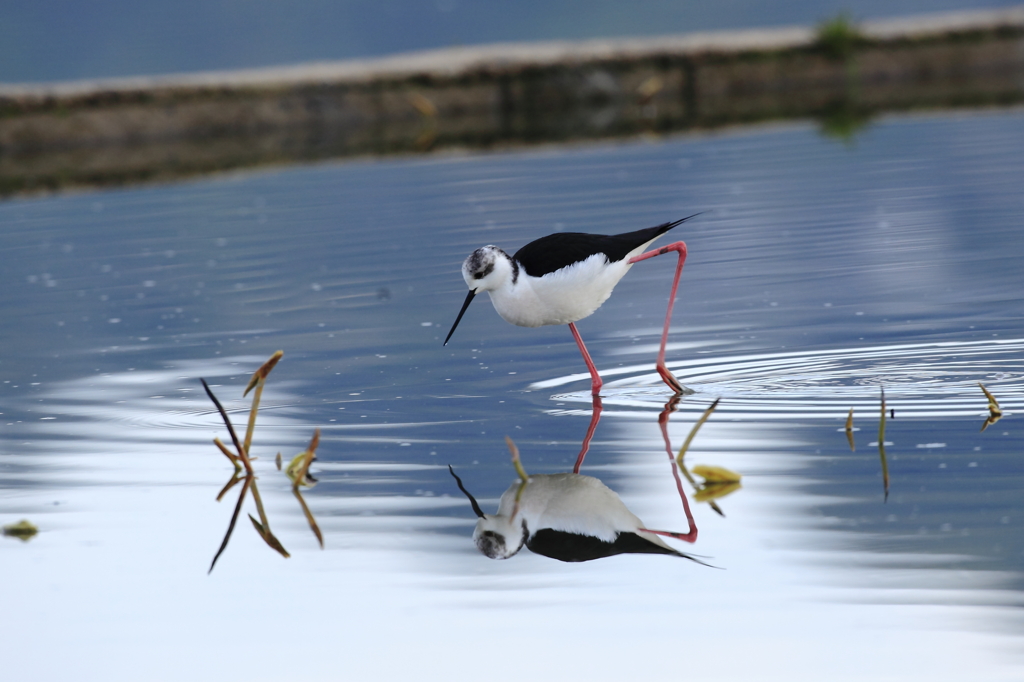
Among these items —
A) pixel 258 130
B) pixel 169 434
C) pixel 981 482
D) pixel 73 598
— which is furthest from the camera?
pixel 258 130

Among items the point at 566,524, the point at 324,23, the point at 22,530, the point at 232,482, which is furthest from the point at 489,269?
the point at 324,23

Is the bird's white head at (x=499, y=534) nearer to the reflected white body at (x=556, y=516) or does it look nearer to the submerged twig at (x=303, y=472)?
the reflected white body at (x=556, y=516)

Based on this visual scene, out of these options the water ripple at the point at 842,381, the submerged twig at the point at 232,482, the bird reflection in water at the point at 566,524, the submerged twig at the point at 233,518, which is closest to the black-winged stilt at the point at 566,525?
the bird reflection in water at the point at 566,524

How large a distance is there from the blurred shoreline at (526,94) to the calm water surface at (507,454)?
11.8 metres

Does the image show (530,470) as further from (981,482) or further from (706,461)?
(981,482)

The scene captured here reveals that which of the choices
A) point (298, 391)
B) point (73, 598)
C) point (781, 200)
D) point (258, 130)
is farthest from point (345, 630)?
point (258, 130)

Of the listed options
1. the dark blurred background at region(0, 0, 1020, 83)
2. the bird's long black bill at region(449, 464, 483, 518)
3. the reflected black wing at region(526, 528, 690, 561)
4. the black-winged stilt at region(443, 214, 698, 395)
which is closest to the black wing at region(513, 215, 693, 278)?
the black-winged stilt at region(443, 214, 698, 395)

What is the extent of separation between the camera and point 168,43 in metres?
66.1

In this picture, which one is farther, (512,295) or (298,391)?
(298,391)

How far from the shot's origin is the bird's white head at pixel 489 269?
6312 millimetres

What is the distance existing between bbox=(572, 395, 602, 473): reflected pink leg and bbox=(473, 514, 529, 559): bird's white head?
2.03 ft

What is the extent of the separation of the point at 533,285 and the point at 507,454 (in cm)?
102

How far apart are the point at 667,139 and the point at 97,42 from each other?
51058 mm

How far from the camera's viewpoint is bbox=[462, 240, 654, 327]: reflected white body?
20.8ft
